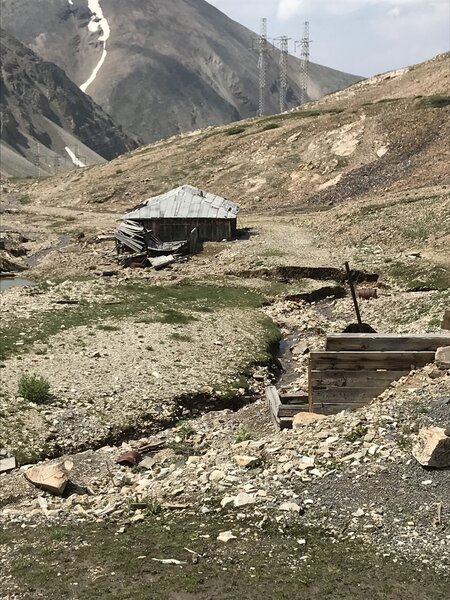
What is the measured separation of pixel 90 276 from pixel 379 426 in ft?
100

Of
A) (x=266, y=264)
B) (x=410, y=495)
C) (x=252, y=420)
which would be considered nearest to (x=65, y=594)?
(x=410, y=495)

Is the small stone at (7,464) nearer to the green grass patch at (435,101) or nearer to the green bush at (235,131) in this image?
the green grass patch at (435,101)

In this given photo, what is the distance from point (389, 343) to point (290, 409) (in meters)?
3.25

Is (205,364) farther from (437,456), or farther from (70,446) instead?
(437,456)

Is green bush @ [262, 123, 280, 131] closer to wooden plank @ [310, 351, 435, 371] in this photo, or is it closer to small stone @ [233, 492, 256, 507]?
wooden plank @ [310, 351, 435, 371]

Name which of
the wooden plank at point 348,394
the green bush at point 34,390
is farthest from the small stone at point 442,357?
the green bush at point 34,390

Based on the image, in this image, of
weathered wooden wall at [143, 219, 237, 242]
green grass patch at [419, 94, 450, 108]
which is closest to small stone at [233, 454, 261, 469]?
weathered wooden wall at [143, 219, 237, 242]

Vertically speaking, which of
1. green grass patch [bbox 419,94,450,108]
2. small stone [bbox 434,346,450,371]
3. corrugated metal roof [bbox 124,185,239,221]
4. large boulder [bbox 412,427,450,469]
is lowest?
large boulder [bbox 412,427,450,469]

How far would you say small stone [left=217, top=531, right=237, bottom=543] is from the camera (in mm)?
12445

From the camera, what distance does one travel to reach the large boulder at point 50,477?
627 inches

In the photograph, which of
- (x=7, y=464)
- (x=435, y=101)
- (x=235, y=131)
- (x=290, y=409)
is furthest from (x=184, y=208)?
(x=235, y=131)

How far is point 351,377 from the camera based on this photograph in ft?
59.5

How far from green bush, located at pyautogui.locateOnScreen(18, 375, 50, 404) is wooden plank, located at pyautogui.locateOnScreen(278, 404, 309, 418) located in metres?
7.33

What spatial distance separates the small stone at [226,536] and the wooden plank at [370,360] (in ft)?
20.8
